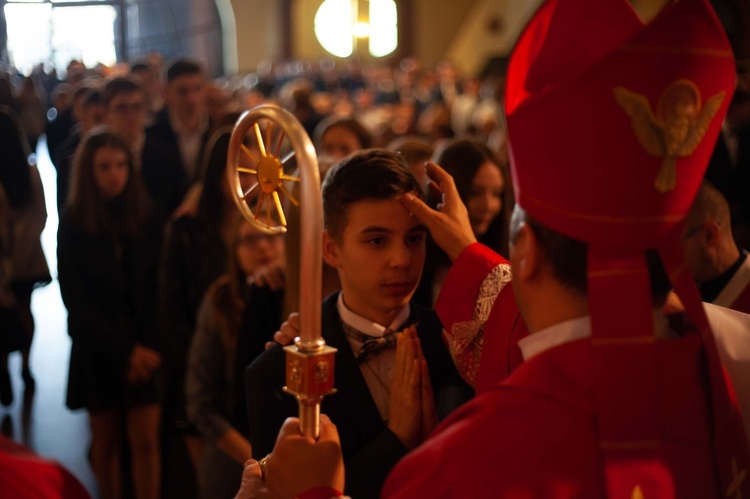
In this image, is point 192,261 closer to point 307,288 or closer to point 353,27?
point 307,288

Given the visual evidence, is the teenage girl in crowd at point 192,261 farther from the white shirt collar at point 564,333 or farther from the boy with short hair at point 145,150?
the white shirt collar at point 564,333

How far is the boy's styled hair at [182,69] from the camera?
215 inches

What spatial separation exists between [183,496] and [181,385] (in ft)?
2.43

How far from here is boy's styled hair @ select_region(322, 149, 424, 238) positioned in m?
1.71

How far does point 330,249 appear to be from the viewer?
1.81 metres

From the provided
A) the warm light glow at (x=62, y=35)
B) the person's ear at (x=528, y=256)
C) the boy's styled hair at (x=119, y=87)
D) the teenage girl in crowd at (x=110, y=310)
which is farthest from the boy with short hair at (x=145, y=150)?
the warm light glow at (x=62, y=35)

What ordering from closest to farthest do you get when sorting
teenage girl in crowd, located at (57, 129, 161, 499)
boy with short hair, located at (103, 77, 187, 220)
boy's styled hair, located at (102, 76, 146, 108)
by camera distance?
teenage girl in crowd, located at (57, 129, 161, 499)
boy with short hair, located at (103, 77, 187, 220)
boy's styled hair, located at (102, 76, 146, 108)

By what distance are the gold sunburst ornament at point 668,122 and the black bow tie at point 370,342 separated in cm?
72

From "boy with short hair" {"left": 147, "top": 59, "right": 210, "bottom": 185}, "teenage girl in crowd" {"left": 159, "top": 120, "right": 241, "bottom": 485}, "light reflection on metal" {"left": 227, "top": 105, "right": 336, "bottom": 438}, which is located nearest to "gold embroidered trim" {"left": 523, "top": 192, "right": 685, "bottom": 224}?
"light reflection on metal" {"left": 227, "top": 105, "right": 336, "bottom": 438}

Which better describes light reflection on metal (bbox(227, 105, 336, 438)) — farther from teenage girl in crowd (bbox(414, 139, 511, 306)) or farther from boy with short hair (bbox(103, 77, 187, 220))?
boy with short hair (bbox(103, 77, 187, 220))

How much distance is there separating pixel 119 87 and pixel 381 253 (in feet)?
12.2

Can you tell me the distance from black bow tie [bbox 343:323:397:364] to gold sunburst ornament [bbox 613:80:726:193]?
724 millimetres

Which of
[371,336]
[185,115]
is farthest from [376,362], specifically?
[185,115]

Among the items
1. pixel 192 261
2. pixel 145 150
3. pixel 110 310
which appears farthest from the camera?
pixel 145 150
